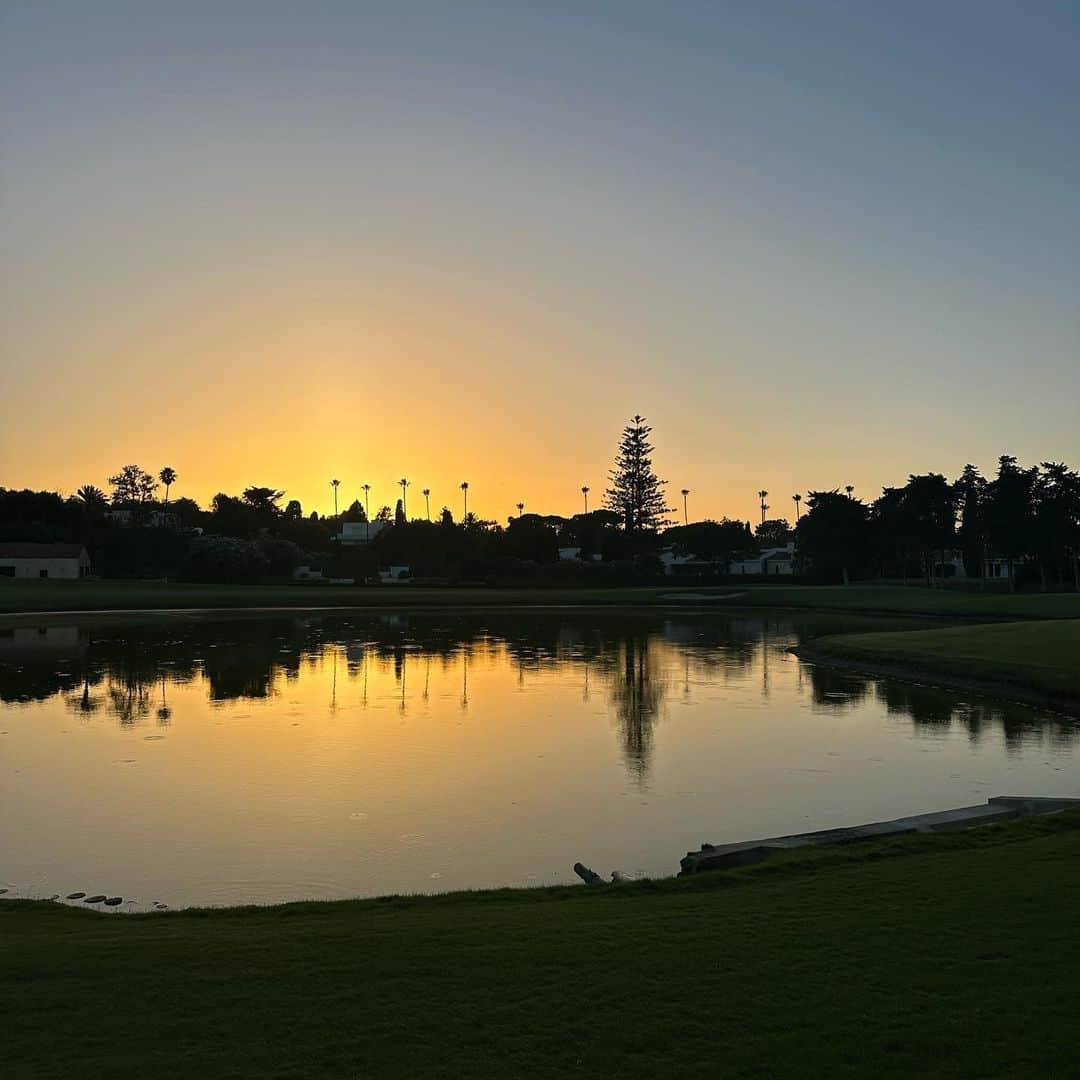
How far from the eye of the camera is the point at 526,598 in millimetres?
90812

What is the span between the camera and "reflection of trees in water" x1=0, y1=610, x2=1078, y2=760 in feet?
82.7

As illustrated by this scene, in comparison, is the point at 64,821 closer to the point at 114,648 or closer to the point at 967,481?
the point at 114,648

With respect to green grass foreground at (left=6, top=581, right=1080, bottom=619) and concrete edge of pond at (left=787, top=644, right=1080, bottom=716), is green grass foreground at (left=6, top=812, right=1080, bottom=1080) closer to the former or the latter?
concrete edge of pond at (left=787, top=644, right=1080, bottom=716)

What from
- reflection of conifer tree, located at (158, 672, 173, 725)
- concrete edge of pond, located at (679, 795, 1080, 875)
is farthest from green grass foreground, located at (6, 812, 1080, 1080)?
reflection of conifer tree, located at (158, 672, 173, 725)

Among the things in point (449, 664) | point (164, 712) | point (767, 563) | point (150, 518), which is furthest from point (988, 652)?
point (150, 518)

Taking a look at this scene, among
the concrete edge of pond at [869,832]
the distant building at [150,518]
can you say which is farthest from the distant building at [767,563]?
the concrete edge of pond at [869,832]

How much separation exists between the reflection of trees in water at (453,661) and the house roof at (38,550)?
60283 millimetres

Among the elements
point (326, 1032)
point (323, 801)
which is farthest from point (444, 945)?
point (323, 801)

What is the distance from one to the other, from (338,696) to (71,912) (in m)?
18.1

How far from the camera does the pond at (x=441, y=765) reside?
12.7 m

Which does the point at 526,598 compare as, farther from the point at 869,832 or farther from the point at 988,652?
the point at 869,832

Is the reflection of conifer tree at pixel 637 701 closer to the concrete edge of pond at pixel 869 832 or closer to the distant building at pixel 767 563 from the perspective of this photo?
the concrete edge of pond at pixel 869 832

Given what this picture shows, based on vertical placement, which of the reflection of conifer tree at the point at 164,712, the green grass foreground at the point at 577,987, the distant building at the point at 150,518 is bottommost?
the reflection of conifer tree at the point at 164,712

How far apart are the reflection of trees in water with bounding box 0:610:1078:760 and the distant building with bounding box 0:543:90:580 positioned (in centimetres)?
5939
